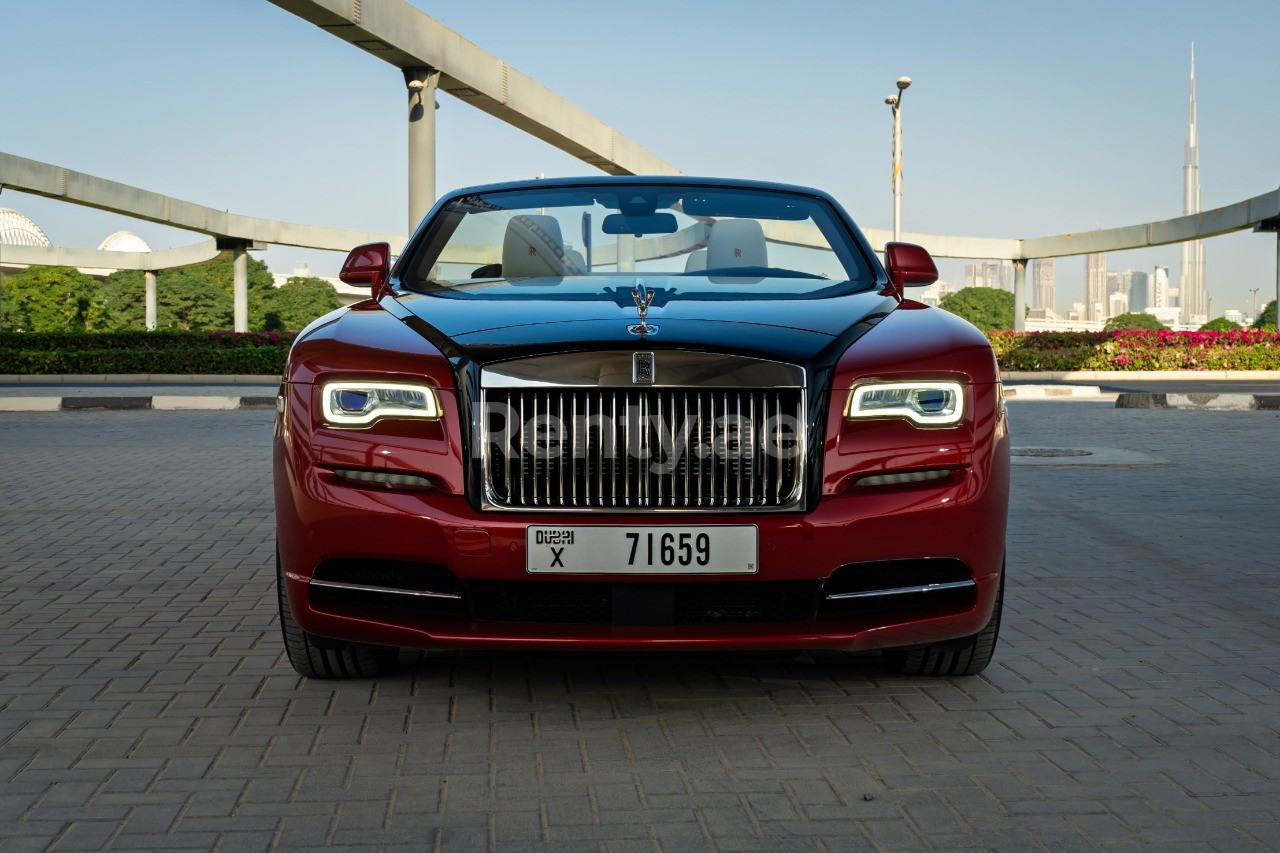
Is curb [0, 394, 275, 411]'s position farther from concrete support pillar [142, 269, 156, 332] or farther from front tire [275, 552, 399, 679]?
concrete support pillar [142, 269, 156, 332]

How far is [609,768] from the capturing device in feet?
11.5

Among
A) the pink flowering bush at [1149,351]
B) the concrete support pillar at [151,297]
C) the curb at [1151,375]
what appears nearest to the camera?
the curb at [1151,375]

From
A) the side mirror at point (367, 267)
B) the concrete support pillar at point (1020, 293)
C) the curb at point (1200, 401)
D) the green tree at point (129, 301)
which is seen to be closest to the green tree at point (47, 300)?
the green tree at point (129, 301)

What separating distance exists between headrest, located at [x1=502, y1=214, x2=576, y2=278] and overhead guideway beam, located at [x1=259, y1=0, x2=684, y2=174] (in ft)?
38.8

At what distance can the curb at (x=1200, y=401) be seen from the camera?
65.1 feet

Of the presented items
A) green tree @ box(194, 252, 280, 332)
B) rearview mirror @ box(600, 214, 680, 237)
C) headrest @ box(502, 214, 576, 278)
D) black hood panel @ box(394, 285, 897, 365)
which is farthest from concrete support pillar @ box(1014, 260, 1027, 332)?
green tree @ box(194, 252, 280, 332)

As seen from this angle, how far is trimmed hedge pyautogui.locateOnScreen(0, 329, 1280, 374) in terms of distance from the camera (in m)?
32.4

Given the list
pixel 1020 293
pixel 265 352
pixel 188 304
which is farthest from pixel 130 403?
pixel 188 304

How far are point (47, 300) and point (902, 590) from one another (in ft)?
308

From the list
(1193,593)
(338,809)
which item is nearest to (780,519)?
(338,809)

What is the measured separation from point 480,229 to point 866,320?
194cm

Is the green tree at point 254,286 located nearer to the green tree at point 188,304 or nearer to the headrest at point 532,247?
the green tree at point 188,304

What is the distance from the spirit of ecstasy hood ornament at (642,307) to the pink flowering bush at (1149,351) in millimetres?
30475

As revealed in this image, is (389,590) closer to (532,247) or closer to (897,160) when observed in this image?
(532,247)
